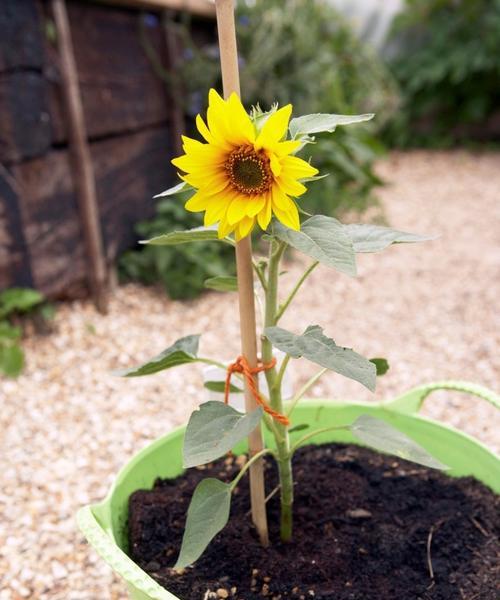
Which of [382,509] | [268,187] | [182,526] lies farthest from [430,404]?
[268,187]

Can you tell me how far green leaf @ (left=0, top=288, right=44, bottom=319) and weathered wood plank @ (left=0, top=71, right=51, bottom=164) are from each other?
0.37 metres

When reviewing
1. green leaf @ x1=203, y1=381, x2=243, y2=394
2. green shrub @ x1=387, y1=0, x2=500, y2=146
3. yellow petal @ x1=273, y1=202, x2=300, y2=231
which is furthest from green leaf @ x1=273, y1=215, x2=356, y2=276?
green shrub @ x1=387, y1=0, x2=500, y2=146

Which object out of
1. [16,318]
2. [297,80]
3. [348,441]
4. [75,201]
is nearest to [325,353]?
[348,441]

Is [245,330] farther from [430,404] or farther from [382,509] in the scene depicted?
[430,404]

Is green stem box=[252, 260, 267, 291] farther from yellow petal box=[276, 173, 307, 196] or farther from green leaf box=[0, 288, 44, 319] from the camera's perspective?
green leaf box=[0, 288, 44, 319]

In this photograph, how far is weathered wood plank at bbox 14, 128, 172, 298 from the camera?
211 centimetres

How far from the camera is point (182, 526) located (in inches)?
40.5

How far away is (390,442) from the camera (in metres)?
0.87

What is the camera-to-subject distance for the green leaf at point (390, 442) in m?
0.84

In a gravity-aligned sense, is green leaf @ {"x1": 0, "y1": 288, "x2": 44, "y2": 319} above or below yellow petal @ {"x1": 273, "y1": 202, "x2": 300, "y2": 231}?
below

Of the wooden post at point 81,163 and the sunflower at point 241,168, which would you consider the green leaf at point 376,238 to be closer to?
the sunflower at point 241,168

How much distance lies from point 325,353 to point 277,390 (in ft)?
0.63

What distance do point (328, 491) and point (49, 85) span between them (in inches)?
61.8

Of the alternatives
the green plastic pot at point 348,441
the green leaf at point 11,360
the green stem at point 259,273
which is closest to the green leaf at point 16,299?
the green leaf at point 11,360
